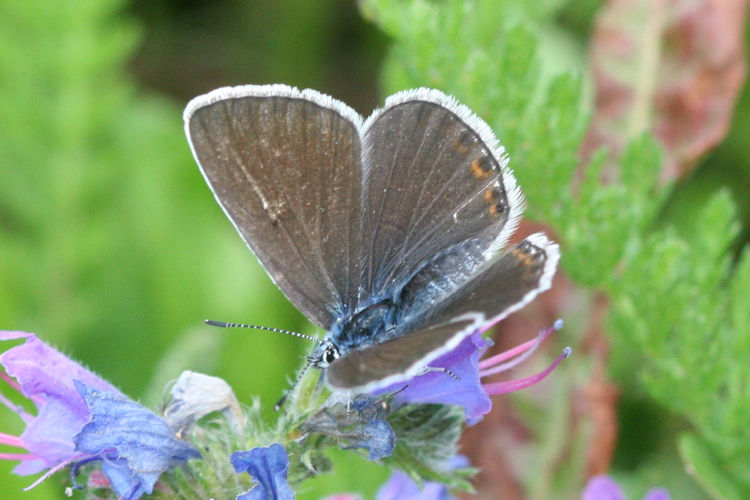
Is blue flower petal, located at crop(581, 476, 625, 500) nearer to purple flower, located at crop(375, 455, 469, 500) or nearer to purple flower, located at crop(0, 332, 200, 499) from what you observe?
purple flower, located at crop(375, 455, 469, 500)

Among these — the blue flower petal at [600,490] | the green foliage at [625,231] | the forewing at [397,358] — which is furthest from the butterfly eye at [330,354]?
the green foliage at [625,231]

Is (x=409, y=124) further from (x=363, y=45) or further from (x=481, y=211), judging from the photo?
(x=363, y=45)

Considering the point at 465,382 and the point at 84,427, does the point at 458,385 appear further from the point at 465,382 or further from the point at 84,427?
the point at 84,427

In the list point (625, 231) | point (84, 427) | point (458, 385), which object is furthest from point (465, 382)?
point (625, 231)

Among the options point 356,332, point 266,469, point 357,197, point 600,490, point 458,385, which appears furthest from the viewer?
point 600,490

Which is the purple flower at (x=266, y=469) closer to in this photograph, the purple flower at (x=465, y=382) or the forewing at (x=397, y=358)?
the forewing at (x=397, y=358)

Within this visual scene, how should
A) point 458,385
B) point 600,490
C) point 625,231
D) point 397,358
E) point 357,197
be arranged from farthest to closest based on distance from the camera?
point 625,231
point 600,490
point 357,197
point 458,385
point 397,358
